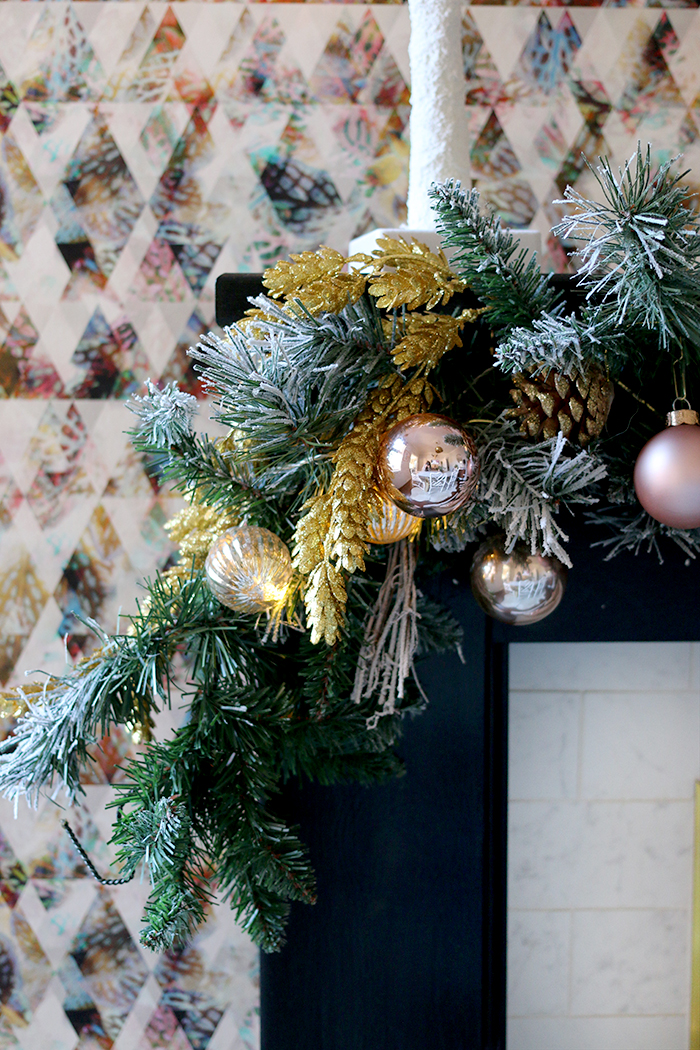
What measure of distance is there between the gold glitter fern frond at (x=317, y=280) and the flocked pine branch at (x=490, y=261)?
63 millimetres

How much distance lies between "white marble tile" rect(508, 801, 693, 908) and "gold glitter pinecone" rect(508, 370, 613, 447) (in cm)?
55

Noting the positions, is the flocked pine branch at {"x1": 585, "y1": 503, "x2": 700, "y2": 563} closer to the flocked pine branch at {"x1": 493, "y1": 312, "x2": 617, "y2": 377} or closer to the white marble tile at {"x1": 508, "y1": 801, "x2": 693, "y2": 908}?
the flocked pine branch at {"x1": 493, "y1": 312, "x2": 617, "y2": 377}

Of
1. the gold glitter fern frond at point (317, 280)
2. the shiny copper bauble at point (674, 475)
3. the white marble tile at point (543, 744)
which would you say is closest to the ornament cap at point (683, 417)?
the shiny copper bauble at point (674, 475)

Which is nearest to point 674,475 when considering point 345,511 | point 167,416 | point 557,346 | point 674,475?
point 674,475

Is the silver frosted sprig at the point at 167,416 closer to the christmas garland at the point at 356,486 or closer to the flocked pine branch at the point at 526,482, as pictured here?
the christmas garland at the point at 356,486

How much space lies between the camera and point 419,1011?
707mm

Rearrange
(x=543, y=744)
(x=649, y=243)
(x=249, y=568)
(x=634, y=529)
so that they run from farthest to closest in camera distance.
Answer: (x=543, y=744) → (x=634, y=529) → (x=249, y=568) → (x=649, y=243)

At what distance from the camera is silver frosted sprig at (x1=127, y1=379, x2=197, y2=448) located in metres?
0.53

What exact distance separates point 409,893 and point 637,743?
35 cm

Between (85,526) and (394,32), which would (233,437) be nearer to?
(85,526)

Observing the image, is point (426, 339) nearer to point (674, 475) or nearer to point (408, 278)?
point (408, 278)

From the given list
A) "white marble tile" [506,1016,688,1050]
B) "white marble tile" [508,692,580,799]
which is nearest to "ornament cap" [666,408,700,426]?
"white marble tile" [508,692,580,799]

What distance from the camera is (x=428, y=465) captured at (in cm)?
43

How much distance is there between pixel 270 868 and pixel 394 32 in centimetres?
94
